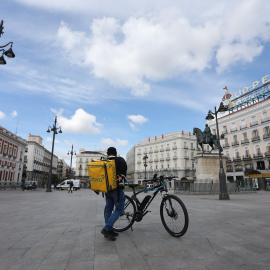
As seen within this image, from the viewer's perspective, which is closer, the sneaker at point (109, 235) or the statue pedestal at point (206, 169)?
the sneaker at point (109, 235)

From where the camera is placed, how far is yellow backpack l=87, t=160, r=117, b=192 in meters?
3.57

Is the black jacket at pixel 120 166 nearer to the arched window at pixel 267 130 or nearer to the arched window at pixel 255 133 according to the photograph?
the arched window at pixel 267 130

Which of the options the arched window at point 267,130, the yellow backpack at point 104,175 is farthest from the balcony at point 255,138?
the yellow backpack at point 104,175

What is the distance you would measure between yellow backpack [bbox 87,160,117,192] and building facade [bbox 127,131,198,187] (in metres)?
55.2

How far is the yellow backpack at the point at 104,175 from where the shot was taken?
140 inches

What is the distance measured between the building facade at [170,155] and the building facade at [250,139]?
15.3 metres

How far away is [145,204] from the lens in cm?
400

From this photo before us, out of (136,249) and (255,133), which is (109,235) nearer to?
(136,249)

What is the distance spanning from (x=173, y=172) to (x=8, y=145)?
42.6 meters

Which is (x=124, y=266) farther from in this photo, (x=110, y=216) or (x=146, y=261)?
(x=110, y=216)

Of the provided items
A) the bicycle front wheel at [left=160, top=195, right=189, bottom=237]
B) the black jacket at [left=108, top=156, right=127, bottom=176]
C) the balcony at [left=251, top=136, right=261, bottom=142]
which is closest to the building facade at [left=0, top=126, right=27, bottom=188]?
the black jacket at [left=108, top=156, right=127, bottom=176]

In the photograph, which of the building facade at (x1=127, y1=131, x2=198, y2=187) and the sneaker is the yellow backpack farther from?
the building facade at (x1=127, y1=131, x2=198, y2=187)

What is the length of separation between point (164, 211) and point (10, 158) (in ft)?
151

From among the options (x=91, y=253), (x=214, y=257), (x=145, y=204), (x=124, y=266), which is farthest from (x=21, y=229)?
(x=214, y=257)
